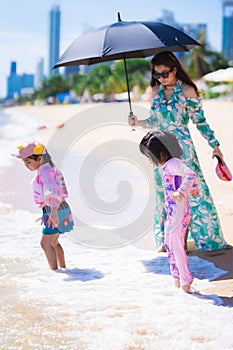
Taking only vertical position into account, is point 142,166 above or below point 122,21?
below

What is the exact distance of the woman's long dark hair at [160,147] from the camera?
395 cm

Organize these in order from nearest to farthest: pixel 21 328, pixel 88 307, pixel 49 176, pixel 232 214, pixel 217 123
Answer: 1. pixel 21 328
2. pixel 88 307
3. pixel 49 176
4. pixel 232 214
5. pixel 217 123

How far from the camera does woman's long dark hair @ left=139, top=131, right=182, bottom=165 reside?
3951 millimetres

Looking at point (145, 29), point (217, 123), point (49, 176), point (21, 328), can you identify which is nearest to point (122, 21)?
point (145, 29)

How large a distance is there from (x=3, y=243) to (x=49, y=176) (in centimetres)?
148

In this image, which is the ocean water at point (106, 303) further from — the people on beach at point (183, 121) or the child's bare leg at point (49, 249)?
the people on beach at point (183, 121)

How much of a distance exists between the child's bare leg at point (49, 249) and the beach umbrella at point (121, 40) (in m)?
1.38

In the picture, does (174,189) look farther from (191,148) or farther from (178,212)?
(191,148)

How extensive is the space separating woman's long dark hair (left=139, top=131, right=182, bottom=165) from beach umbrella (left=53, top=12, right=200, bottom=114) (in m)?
0.77

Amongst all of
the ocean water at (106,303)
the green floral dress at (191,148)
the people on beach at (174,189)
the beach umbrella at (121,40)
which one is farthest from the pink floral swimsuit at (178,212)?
the beach umbrella at (121,40)

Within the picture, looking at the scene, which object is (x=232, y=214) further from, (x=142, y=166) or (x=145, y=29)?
(x=142, y=166)

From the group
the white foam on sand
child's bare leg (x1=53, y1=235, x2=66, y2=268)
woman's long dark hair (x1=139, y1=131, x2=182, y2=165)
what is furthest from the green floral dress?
child's bare leg (x1=53, y1=235, x2=66, y2=268)

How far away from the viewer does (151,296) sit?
3982 mm

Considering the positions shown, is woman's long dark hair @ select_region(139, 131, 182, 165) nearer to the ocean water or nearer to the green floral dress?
the green floral dress
